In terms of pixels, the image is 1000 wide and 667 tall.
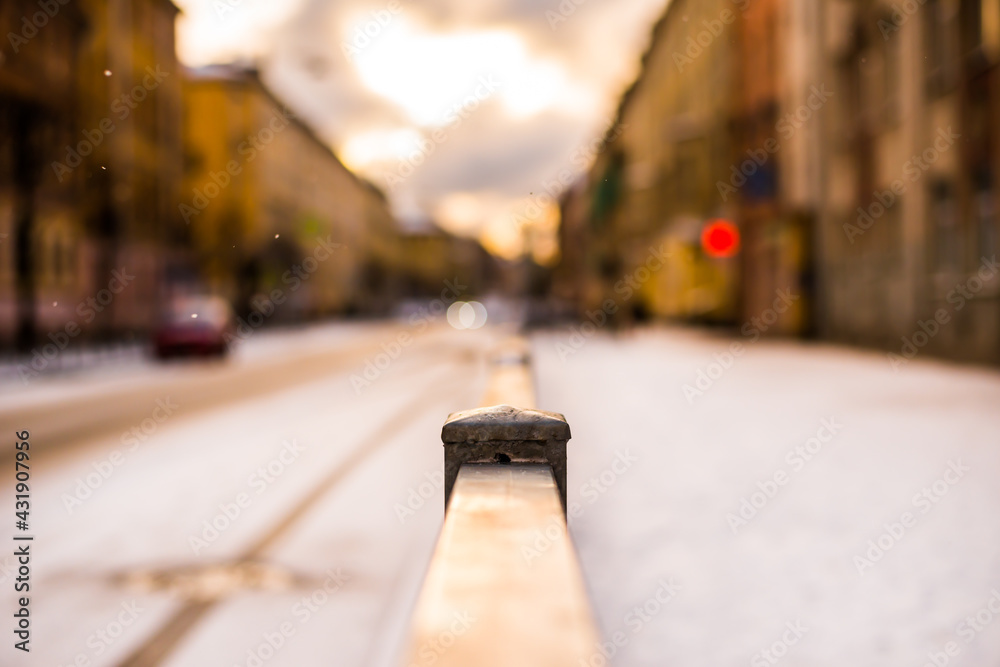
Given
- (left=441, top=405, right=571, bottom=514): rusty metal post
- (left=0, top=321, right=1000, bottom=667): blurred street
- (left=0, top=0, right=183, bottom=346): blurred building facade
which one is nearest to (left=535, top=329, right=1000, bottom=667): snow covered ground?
(left=0, top=321, right=1000, bottom=667): blurred street

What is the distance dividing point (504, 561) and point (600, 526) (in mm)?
4018

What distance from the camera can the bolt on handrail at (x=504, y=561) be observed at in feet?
5.26

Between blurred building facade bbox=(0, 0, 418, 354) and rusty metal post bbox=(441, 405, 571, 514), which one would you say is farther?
blurred building facade bbox=(0, 0, 418, 354)

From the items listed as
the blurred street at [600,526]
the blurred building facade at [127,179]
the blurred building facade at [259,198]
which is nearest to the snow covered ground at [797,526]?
the blurred street at [600,526]

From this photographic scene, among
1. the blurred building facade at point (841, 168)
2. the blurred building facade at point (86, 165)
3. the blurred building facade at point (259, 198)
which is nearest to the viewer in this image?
the blurred building facade at point (841, 168)

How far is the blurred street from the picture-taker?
4.03m

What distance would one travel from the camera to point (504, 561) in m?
2.01

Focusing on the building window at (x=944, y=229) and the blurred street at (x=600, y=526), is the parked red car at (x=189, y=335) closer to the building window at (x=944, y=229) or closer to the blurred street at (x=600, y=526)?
the blurred street at (x=600, y=526)

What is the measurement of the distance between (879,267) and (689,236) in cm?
1546

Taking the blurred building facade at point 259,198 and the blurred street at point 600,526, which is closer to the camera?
the blurred street at point 600,526

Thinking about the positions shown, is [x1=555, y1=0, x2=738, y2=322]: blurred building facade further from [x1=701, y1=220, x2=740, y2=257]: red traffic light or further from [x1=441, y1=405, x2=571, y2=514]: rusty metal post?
[x1=441, y1=405, x2=571, y2=514]: rusty metal post

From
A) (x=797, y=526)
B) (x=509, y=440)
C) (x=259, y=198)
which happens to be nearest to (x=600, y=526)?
(x=797, y=526)

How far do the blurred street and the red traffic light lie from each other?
54.9ft

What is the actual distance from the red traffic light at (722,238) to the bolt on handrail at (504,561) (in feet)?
91.9
